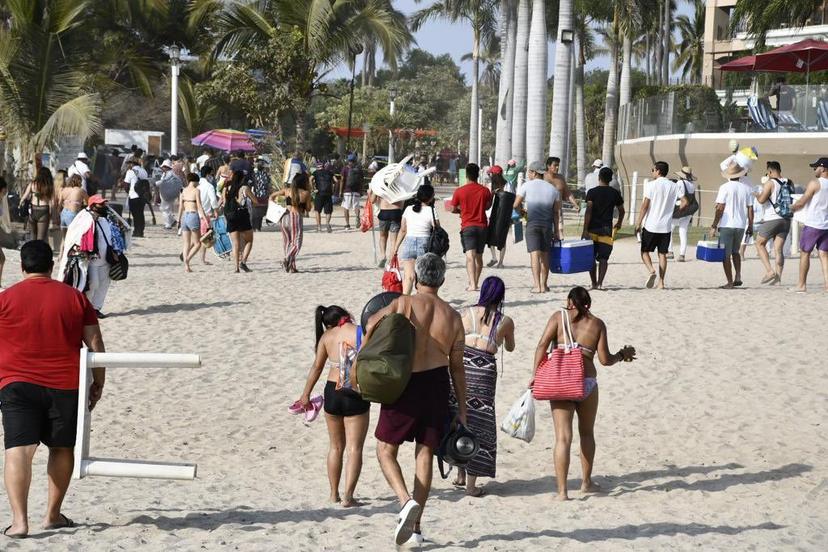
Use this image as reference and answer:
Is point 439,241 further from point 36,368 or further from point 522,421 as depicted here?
point 36,368

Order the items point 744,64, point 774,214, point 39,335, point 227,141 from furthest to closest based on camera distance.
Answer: point 227,141 < point 744,64 < point 774,214 < point 39,335

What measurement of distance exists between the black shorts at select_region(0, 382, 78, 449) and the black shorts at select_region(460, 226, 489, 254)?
9.13 m

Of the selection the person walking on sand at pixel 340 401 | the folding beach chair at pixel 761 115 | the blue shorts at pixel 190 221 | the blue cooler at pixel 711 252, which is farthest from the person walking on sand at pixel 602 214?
the folding beach chair at pixel 761 115

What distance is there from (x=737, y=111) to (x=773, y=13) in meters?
4.80

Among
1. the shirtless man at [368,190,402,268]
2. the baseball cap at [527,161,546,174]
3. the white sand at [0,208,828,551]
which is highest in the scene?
the baseball cap at [527,161,546,174]

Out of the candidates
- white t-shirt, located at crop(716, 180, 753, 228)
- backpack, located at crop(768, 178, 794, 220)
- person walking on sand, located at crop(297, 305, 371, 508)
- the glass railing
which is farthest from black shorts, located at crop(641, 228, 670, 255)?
the glass railing

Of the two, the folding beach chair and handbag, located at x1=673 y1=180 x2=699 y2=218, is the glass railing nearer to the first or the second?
the folding beach chair

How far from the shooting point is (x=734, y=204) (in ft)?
50.5

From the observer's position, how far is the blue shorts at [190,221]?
1759 cm

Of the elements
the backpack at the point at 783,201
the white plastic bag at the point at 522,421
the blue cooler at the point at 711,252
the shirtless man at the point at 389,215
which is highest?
the backpack at the point at 783,201

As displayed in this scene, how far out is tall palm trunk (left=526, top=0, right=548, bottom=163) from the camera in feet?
94.5

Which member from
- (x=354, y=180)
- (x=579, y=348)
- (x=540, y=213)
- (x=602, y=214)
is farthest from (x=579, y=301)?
(x=354, y=180)

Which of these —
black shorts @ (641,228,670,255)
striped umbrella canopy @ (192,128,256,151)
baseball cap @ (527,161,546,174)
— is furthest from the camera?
striped umbrella canopy @ (192,128,256,151)

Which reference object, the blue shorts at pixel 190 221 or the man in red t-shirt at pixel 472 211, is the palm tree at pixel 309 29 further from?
the man in red t-shirt at pixel 472 211
